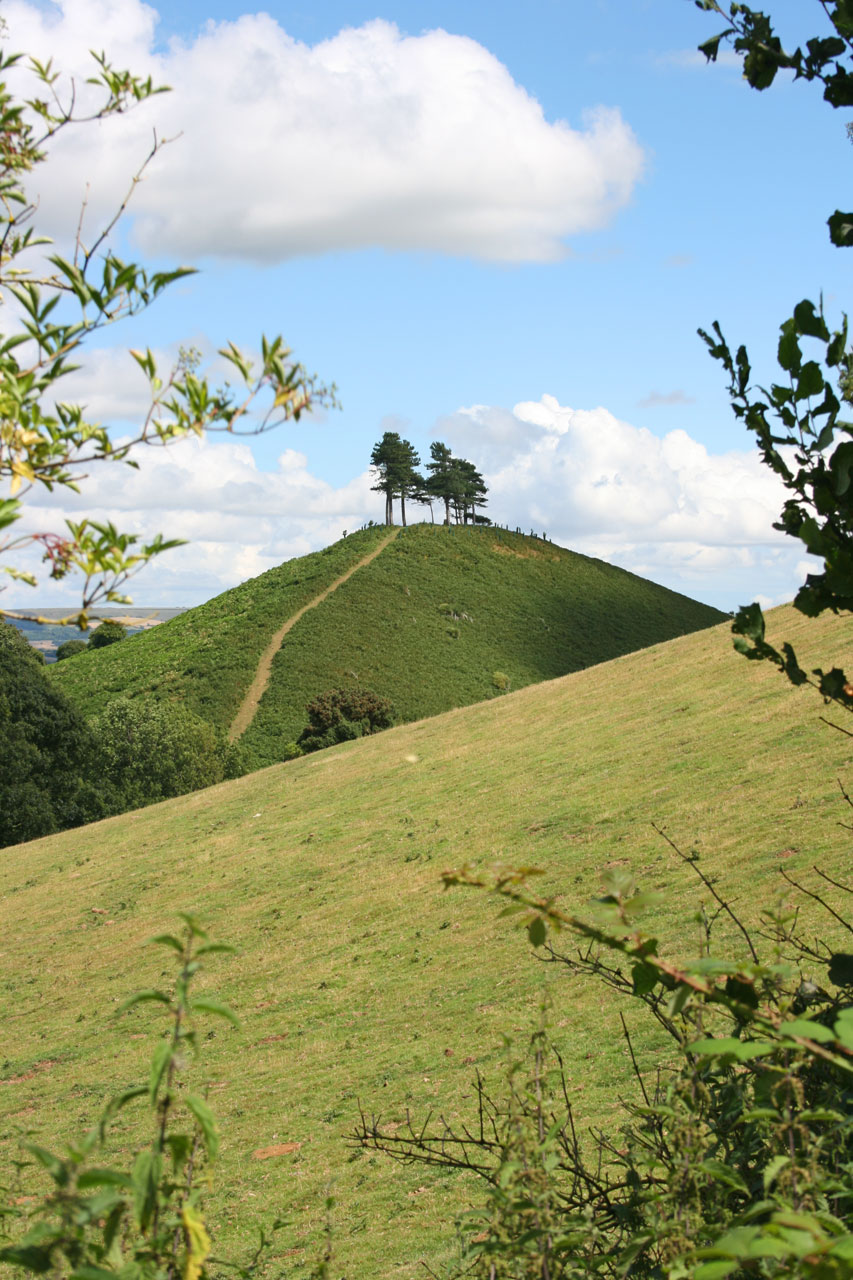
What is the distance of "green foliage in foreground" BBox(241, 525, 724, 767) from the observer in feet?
206

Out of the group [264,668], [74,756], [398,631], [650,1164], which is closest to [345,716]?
[74,756]

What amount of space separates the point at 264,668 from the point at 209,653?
205 inches

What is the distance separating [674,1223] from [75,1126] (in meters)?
10.3

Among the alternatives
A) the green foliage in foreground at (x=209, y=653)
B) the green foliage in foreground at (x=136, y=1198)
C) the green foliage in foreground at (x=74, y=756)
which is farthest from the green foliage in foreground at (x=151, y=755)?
the green foliage in foreground at (x=136, y=1198)

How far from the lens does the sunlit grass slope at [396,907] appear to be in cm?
825

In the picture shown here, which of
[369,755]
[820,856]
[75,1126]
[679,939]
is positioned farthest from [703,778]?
[369,755]

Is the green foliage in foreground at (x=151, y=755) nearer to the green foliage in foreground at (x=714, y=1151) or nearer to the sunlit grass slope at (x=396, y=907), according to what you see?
the sunlit grass slope at (x=396, y=907)

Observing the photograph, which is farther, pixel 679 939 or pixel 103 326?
pixel 679 939

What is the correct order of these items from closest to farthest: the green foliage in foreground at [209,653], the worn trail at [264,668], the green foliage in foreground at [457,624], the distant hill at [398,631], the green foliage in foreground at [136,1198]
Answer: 1. the green foliage in foreground at [136,1198]
2. the worn trail at [264,668]
3. the green foliage in foreground at [209,653]
4. the distant hill at [398,631]
5. the green foliage in foreground at [457,624]

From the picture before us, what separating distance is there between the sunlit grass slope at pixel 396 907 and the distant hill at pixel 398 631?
29.6 metres

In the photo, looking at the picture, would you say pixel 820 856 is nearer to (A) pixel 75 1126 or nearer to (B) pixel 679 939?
(B) pixel 679 939

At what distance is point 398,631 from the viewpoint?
72500mm

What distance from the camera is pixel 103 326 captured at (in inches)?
95.3

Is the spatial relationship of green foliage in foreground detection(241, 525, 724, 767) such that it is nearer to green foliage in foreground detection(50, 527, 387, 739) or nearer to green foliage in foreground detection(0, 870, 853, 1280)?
green foliage in foreground detection(50, 527, 387, 739)
